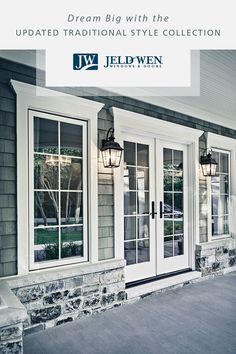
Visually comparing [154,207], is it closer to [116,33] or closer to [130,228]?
[130,228]

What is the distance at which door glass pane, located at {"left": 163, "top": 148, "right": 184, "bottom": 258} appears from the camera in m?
4.40

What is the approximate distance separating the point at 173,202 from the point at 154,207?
0.46 metres

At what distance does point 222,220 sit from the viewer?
5.41 metres

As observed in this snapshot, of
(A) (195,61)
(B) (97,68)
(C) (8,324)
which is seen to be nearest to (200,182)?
(A) (195,61)

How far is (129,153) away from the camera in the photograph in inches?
156

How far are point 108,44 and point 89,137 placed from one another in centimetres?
112

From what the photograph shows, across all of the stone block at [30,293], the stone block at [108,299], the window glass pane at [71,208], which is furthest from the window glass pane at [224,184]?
the stone block at [30,293]

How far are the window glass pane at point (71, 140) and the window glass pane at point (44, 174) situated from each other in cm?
23

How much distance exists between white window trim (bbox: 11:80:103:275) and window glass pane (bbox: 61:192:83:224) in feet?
0.39

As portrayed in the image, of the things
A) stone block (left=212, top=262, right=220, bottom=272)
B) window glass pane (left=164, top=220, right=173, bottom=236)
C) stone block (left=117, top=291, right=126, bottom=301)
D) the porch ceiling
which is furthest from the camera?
stone block (left=212, top=262, right=220, bottom=272)

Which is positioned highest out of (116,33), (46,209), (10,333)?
(116,33)

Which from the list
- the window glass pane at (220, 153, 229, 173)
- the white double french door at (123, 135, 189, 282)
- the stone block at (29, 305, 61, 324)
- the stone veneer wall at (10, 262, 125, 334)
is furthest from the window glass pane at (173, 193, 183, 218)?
the stone block at (29, 305, 61, 324)

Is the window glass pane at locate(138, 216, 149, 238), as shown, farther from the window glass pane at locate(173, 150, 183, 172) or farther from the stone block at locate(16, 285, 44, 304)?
the stone block at locate(16, 285, 44, 304)

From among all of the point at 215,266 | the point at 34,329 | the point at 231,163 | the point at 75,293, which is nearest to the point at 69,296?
the point at 75,293
